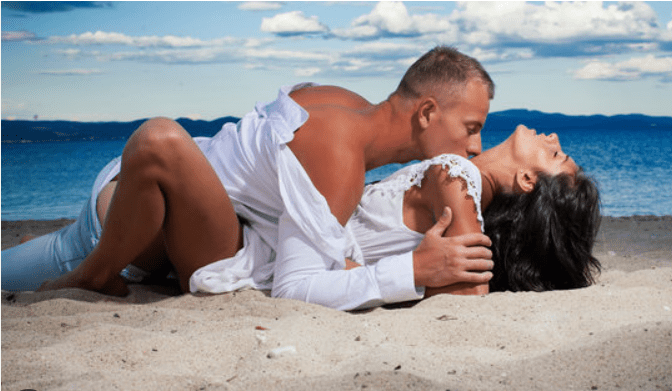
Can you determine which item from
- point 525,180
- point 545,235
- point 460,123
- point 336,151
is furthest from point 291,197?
point 545,235

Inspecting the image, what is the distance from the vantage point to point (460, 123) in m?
3.10

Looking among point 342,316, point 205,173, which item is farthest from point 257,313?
point 205,173

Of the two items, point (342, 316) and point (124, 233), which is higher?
point (124, 233)

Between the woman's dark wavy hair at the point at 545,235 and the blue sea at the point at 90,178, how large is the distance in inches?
49.0

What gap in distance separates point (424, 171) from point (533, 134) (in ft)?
2.04

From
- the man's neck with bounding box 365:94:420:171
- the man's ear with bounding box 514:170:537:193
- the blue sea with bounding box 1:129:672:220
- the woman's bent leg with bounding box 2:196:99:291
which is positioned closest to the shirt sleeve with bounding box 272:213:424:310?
the man's neck with bounding box 365:94:420:171

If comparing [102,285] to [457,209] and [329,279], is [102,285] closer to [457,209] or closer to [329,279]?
[329,279]

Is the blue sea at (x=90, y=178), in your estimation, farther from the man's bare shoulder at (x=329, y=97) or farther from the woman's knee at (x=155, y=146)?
the woman's knee at (x=155, y=146)

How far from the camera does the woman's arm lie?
293 cm

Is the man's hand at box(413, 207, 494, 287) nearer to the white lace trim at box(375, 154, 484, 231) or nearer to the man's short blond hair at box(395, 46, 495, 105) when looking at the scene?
the white lace trim at box(375, 154, 484, 231)

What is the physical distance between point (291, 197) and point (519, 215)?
1114 millimetres

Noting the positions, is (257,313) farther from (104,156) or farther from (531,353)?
(104,156)

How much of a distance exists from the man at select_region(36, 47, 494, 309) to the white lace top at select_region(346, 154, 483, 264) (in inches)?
5.3

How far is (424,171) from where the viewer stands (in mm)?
3068
